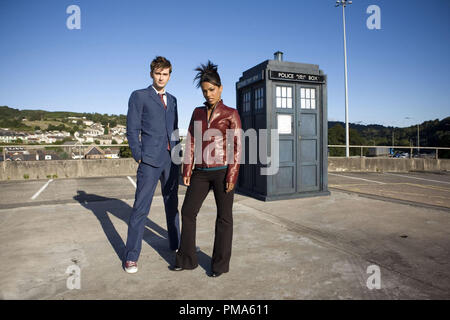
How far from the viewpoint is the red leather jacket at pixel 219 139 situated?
2648 millimetres

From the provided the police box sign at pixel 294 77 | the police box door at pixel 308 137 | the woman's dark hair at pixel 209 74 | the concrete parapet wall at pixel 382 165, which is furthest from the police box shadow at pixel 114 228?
the concrete parapet wall at pixel 382 165

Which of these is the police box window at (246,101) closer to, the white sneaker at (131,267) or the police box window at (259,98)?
the police box window at (259,98)

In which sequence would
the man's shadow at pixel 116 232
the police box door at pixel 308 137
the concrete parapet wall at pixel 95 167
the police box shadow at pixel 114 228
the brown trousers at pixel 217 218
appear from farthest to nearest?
the concrete parapet wall at pixel 95 167 < the police box door at pixel 308 137 < the police box shadow at pixel 114 228 < the man's shadow at pixel 116 232 < the brown trousers at pixel 217 218

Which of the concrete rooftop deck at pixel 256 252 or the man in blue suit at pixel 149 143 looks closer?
the concrete rooftop deck at pixel 256 252

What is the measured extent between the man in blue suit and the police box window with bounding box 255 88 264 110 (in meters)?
3.21

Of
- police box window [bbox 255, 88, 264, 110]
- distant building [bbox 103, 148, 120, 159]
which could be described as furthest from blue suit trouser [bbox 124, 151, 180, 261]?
distant building [bbox 103, 148, 120, 159]

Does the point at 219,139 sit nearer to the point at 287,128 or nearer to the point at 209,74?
the point at 209,74

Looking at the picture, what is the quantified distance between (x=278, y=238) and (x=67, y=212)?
12.5 ft

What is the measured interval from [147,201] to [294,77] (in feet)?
14.0

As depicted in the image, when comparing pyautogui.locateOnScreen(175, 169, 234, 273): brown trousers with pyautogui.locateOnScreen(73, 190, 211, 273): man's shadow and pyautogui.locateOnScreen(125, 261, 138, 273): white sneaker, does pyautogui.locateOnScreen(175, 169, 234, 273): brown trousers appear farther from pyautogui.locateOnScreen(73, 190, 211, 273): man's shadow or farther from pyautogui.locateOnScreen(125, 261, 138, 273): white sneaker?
pyautogui.locateOnScreen(125, 261, 138, 273): white sneaker

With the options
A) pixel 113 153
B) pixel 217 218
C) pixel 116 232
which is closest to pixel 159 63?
pixel 217 218

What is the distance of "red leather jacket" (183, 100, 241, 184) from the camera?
2648mm
